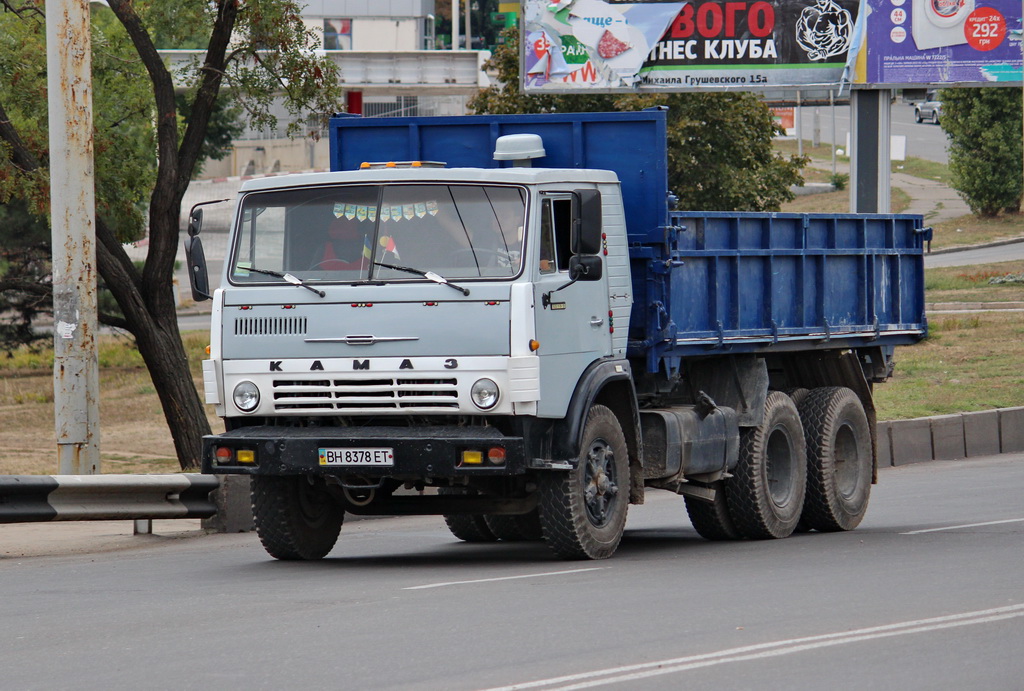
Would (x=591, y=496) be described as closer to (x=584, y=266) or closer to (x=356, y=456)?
(x=584, y=266)

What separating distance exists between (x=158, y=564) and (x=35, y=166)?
24.3ft

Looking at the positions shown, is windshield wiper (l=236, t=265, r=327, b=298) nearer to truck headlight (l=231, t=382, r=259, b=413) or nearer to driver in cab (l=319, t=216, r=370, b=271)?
driver in cab (l=319, t=216, r=370, b=271)


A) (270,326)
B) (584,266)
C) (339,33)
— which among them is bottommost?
(270,326)

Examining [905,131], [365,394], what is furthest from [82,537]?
[905,131]

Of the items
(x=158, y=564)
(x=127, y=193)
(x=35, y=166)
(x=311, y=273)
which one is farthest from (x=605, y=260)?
(x=127, y=193)

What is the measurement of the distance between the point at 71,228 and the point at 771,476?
632cm

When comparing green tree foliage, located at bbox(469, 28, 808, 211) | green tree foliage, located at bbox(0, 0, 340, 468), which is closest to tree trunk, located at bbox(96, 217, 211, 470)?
green tree foliage, located at bbox(0, 0, 340, 468)

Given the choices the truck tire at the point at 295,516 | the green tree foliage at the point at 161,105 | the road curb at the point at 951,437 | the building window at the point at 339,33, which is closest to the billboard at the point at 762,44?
the road curb at the point at 951,437

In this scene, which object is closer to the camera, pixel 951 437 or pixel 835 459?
pixel 835 459

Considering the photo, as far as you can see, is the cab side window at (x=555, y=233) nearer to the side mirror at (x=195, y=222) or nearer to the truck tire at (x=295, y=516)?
the side mirror at (x=195, y=222)

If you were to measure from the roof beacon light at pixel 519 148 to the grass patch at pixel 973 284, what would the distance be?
86.6ft

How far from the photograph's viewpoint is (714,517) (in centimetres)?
1284

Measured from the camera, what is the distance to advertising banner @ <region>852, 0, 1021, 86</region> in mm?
28828

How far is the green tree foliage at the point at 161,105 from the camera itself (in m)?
18.5
